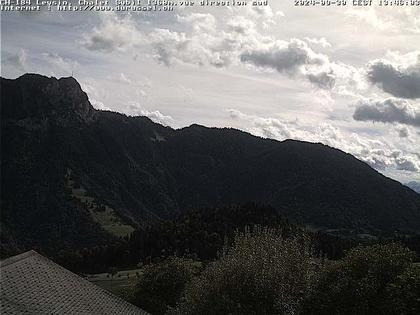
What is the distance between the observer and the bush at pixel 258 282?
31.9m

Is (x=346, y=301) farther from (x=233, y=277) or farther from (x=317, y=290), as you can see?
(x=233, y=277)

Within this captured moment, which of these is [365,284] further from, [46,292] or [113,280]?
[113,280]

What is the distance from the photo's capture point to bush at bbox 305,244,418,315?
1270 inches

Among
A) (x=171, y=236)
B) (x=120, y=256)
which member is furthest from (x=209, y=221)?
(x=120, y=256)

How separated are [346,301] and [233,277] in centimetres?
814

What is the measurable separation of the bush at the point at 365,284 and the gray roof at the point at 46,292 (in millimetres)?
13322

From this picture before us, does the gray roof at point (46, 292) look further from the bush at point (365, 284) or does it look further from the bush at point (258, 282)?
the bush at point (365, 284)

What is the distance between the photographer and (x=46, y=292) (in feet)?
88.9

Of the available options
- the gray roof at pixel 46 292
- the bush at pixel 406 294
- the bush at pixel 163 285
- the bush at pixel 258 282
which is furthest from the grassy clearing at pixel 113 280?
the bush at pixel 406 294

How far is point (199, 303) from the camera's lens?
112 ft

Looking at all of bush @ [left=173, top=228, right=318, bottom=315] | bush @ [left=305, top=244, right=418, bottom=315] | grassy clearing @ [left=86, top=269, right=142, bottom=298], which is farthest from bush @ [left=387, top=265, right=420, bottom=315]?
grassy clearing @ [left=86, top=269, right=142, bottom=298]

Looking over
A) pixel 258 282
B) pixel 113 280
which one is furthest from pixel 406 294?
pixel 113 280

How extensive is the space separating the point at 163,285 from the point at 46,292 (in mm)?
30601

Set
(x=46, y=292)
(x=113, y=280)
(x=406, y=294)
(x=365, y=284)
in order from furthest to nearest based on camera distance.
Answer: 1. (x=113, y=280)
2. (x=365, y=284)
3. (x=406, y=294)
4. (x=46, y=292)
